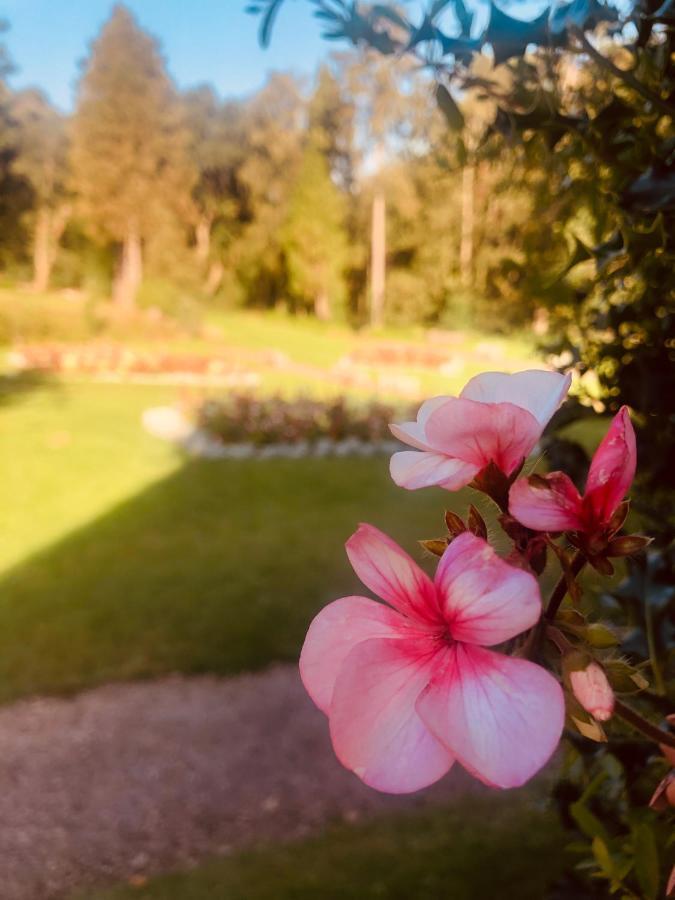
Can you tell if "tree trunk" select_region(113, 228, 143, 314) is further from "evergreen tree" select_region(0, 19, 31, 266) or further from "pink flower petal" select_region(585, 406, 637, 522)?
"pink flower petal" select_region(585, 406, 637, 522)

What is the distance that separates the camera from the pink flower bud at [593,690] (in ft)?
1.25

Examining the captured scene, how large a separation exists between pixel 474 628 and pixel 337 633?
73 millimetres

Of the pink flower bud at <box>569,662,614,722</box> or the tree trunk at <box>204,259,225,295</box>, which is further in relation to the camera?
the tree trunk at <box>204,259,225,295</box>

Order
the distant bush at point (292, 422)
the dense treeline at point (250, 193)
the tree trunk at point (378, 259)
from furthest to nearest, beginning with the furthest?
the tree trunk at point (378, 259), the dense treeline at point (250, 193), the distant bush at point (292, 422)

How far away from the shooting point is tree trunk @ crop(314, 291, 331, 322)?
96.8 ft

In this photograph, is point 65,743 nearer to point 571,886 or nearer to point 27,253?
point 571,886

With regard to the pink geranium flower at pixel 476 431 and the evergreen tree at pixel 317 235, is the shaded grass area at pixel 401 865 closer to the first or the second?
the pink geranium flower at pixel 476 431

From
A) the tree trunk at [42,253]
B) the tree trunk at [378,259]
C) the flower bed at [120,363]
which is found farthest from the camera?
the tree trunk at [42,253]

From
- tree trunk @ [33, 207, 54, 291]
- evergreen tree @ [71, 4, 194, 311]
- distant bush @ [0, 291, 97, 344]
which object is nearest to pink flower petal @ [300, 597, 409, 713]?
distant bush @ [0, 291, 97, 344]

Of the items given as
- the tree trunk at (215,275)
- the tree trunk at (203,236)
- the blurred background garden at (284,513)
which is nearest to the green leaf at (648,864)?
the blurred background garden at (284,513)

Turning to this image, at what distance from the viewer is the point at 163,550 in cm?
575

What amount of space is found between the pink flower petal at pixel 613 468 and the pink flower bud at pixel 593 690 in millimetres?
82

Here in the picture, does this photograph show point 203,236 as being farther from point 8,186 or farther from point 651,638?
point 651,638

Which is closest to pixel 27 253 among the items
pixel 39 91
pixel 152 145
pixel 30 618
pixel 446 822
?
pixel 39 91
